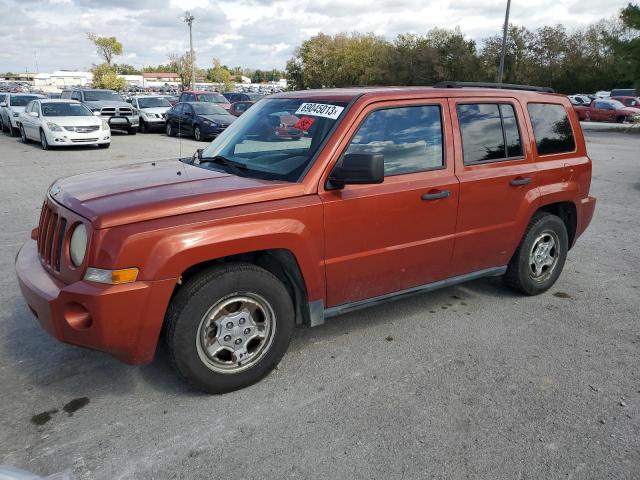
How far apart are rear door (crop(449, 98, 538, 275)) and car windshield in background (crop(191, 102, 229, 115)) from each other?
55.8 ft

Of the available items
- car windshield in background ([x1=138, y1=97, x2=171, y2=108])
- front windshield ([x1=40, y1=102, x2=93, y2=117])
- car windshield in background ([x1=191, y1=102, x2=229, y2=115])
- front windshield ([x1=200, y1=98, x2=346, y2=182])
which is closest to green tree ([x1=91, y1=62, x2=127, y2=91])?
car windshield in background ([x1=138, y1=97, x2=171, y2=108])

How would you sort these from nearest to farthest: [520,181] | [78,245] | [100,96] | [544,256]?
[78,245] → [520,181] → [544,256] → [100,96]

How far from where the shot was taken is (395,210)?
12.1 feet

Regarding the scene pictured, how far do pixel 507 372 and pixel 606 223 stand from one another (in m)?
5.21

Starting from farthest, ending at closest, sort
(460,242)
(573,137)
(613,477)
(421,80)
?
(421,80) → (573,137) → (460,242) → (613,477)

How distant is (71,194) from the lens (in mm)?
3293

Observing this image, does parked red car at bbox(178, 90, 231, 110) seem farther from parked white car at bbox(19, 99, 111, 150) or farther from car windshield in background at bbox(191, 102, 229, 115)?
parked white car at bbox(19, 99, 111, 150)

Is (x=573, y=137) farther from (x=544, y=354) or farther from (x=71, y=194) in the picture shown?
(x=71, y=194)

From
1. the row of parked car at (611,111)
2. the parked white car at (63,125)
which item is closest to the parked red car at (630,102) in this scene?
the row of parked car at (611,111)

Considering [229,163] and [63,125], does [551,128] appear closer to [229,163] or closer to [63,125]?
[229,163]

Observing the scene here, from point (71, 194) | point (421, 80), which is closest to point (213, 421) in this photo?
point (71, 194)

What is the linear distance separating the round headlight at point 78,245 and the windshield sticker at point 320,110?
66.8 inches

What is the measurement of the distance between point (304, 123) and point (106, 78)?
3164 inches

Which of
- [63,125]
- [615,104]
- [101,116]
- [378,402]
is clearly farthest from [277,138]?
[615,104]
